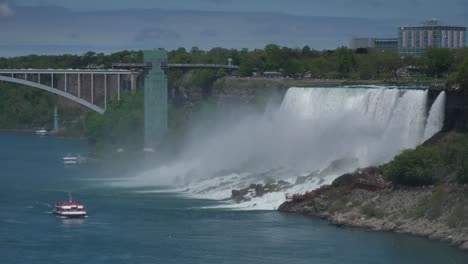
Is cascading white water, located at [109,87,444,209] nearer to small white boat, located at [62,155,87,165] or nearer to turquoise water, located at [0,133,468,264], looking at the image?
turquoise water, located at [0,133,468,264]

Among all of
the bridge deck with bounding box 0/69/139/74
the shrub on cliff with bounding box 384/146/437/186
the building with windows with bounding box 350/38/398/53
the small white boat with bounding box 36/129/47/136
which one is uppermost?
the building with windows with bounding box 350/38/398/53

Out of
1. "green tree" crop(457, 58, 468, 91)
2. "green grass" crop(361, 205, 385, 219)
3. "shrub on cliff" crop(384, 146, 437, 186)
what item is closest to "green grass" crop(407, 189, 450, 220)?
"green grass" crop(361, 205, 385, 219)

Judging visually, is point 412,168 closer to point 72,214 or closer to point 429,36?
point 72,214

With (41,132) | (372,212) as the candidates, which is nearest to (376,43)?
(41,132)

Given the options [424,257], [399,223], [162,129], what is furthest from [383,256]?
[162,129]

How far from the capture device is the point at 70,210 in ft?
152

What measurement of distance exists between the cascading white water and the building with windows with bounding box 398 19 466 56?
137 feet

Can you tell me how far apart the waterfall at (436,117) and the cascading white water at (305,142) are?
0.11 ft

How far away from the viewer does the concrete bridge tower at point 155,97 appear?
7525 centimetres

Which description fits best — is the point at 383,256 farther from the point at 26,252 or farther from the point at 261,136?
the point at 261,136

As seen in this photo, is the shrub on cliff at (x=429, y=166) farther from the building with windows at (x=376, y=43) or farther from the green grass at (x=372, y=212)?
the building with windows at (x=376, y=43)

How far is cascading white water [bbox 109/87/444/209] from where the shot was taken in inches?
2012

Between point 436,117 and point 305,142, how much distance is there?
28.5 feet

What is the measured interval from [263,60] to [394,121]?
111ft
